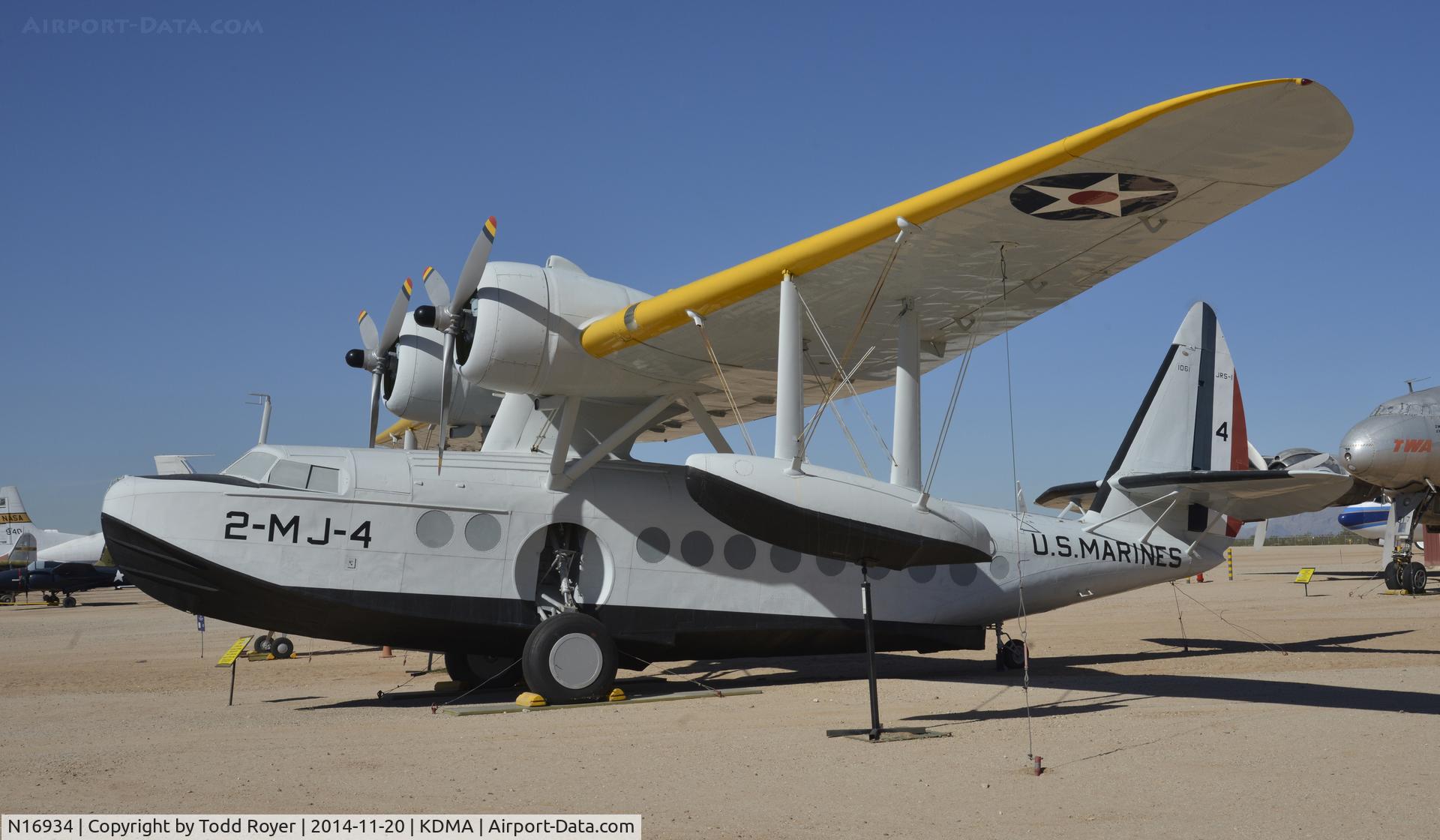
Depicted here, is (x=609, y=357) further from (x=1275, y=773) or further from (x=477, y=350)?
(x=1275, y=773)

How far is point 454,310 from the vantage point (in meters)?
10.6

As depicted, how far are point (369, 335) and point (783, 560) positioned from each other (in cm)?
606

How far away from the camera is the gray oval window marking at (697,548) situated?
11.7m

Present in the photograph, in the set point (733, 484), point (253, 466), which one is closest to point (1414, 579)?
point (733, 484)

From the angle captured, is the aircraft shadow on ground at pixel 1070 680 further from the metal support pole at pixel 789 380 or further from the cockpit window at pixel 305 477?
the metal support pole at pixel 789 380

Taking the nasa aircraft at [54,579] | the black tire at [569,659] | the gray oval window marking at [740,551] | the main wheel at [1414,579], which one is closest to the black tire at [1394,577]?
the main wheel at [1414,579]

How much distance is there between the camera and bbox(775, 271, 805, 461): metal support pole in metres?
8.82

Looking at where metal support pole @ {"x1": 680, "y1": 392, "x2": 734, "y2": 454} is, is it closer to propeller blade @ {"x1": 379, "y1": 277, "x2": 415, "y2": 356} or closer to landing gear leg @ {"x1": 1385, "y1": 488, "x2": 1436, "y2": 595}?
propeller blade @ {"x1": 379, "y1": 277, "x2": 415, "y2": 356}

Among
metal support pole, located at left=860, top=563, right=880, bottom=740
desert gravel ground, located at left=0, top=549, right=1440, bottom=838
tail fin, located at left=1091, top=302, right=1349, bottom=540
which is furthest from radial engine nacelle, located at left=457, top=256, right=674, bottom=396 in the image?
tail fin, located at left=1091, top=302, right=1349, bottom=540

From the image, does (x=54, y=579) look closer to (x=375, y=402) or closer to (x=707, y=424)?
(x=375, y=402)

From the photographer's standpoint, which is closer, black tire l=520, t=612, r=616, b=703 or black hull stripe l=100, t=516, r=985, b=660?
black hull stripe l=100, t=516, r=985, b=660

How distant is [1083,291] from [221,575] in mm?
8722

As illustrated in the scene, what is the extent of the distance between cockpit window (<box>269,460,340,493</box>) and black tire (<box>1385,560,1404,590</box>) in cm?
2593

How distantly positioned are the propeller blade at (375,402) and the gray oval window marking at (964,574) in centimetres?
750
